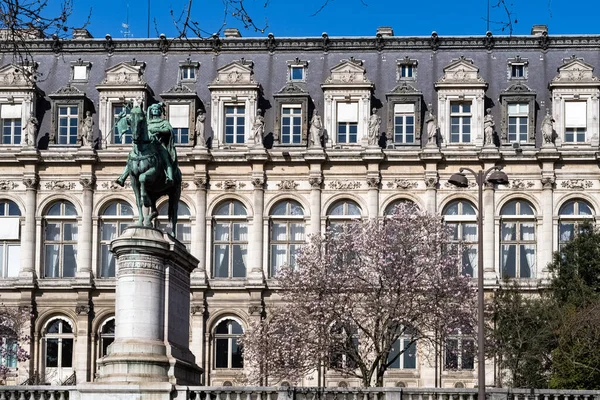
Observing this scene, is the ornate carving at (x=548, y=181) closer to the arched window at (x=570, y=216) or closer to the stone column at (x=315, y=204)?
the arched window at (x=570, y=216)

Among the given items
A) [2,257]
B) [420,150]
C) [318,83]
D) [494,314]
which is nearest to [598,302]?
[494,314]

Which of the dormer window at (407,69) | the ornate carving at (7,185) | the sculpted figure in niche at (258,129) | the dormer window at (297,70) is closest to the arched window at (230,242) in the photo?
the sculpted figure in niche at (258,129)

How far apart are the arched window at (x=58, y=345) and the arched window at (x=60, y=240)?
8.10ft

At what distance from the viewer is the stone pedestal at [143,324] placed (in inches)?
1296

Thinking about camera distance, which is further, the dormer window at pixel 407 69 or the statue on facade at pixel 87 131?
the dormer window at pixel 407 69

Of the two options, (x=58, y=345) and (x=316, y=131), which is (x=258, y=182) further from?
(x=58, y=345)

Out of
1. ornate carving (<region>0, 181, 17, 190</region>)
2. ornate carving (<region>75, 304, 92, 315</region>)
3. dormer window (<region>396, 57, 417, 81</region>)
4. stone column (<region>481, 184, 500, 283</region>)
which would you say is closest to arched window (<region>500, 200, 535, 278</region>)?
stone column (<region>481, 184, 500, 283</region>)

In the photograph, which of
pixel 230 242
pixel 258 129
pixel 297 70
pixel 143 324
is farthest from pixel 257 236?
pixel 143 324

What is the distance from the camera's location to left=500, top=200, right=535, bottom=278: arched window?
71.5m

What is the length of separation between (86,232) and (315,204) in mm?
11223

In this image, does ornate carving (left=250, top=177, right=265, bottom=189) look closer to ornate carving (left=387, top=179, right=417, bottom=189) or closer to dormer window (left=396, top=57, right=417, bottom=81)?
ornate carving (left=387, top=179, right=417, bottom=189)

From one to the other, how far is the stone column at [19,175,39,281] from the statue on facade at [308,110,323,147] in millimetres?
13625

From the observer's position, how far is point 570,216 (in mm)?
71438

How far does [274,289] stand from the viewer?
234ft
